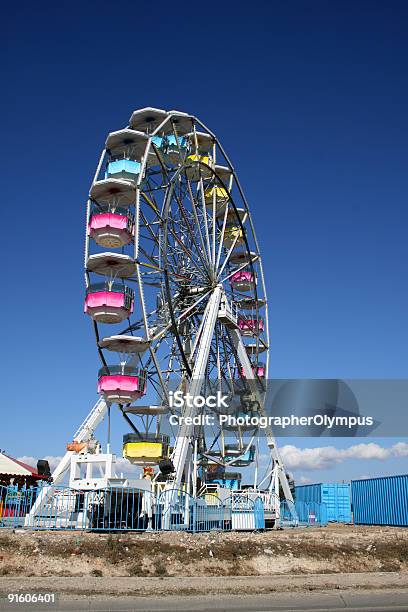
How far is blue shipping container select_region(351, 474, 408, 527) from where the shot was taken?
2722cm

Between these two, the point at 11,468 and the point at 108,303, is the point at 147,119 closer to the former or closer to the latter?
the point at 108,303

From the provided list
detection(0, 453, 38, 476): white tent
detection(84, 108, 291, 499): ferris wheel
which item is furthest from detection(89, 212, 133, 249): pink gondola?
detection(0, 453, 38, 476): white tent

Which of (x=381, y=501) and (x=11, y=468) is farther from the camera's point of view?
(x=11, y=468)

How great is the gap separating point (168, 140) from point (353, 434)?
1679 cm

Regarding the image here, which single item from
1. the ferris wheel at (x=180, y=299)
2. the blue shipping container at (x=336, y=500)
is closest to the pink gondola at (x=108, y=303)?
the ferris wheel at (x=180, y=299)

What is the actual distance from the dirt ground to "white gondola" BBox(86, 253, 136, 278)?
36.5ft

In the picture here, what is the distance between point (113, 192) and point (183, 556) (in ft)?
51.9

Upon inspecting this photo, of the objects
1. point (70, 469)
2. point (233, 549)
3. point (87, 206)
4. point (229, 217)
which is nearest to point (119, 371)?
point (70, 469)

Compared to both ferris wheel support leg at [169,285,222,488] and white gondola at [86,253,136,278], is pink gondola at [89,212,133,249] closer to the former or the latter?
white gondola at [86,253,136,278]

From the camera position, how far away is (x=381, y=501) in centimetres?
2923

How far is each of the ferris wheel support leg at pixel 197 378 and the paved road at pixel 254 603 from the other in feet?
37.8

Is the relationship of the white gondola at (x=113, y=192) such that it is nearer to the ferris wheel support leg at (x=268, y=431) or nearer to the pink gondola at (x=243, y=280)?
the ferris wheel support leg at (x=268, y=431)

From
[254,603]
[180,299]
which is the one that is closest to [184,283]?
[180,299]

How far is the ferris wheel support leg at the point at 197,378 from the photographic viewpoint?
2416 cm
